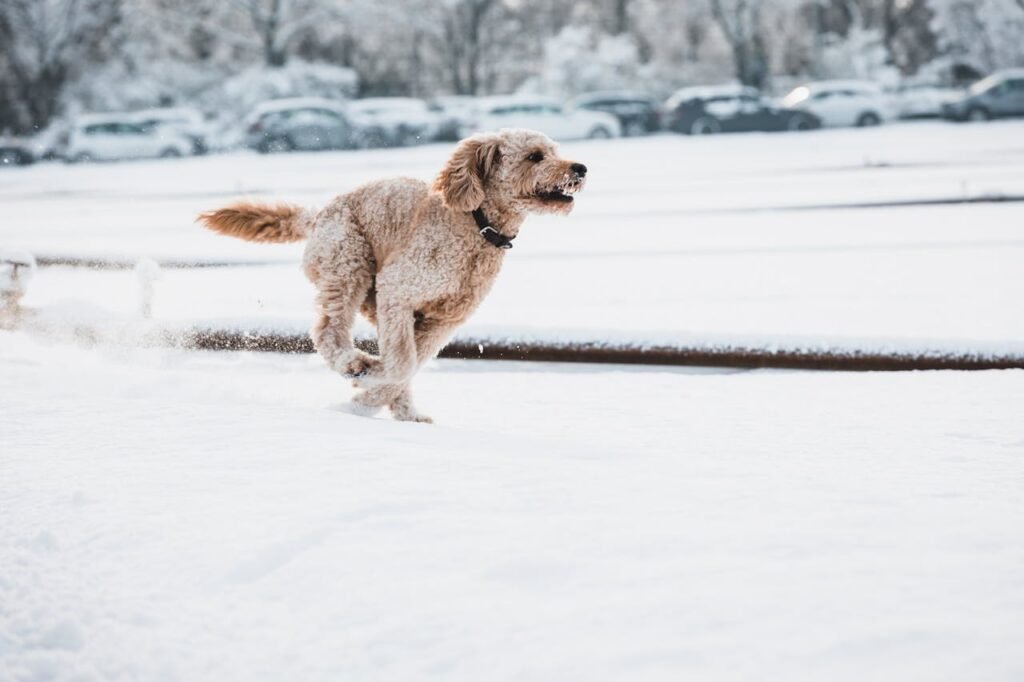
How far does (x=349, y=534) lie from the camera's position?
2807mm

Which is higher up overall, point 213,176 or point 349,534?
point 213,176

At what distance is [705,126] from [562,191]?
31501 mm

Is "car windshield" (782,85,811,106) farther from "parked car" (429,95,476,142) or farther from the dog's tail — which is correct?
the dog's tail

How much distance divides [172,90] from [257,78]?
448 cm

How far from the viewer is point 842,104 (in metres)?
35.4

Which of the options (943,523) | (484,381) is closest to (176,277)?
(484,381)

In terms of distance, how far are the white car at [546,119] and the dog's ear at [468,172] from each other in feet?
95.8

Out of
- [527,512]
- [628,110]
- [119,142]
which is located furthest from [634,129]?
[527,512]

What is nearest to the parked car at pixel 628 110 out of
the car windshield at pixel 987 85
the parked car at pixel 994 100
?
the parked car at pixel 994 100

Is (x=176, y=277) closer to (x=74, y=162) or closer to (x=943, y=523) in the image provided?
(x=943, y=523)

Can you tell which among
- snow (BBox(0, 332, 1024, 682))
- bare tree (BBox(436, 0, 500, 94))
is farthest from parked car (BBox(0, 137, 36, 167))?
snow (BBox(0, 332, 1024, 682))

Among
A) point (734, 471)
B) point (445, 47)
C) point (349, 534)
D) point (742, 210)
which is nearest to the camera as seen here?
point (349, 534)

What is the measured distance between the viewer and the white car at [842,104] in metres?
35.3

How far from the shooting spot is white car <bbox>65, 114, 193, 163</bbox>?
106 ft
